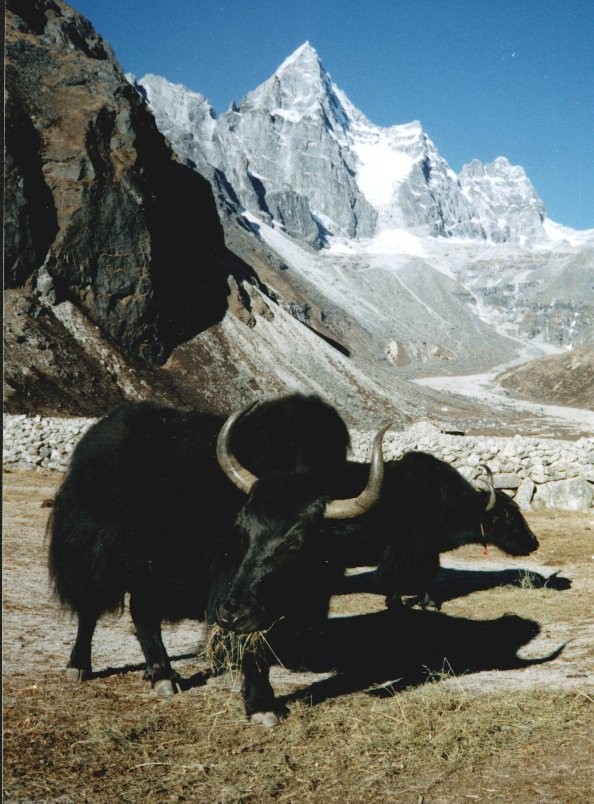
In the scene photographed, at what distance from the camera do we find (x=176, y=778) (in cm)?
338

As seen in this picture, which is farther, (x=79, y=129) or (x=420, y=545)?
(x=79, y=129)

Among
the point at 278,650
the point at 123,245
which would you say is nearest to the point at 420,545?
the point at 278,650

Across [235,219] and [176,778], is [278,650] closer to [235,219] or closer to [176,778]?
[176,778]

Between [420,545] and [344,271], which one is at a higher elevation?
[344,271]

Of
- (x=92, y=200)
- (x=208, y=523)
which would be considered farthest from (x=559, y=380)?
(x=208, y=523)

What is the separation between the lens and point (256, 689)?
421 centimetres

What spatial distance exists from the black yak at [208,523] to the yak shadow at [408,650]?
0.91 meters

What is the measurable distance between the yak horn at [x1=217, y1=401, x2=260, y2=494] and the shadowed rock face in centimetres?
3850

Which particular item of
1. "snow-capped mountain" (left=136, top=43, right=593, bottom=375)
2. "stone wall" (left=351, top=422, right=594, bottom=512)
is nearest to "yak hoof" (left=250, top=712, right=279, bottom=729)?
"stone wall" (left=351, top=422, right=594, bottom=512)

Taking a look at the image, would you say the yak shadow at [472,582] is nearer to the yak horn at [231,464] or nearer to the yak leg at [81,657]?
the yak leg at [81,657]

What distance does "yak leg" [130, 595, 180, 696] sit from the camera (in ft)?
15.7

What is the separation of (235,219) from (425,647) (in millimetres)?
112413

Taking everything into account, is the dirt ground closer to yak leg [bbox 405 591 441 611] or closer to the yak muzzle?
yak leg [bbox 405 591 441 611]

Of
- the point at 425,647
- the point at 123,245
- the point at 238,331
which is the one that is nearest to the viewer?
the point at 425,647
